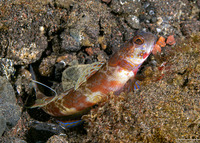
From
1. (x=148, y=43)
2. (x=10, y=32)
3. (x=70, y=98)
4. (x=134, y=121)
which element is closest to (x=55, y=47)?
(x=10, y=32)

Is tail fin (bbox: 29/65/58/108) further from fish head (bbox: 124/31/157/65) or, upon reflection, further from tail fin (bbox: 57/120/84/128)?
fish head (bbox: 124/31/157/65)

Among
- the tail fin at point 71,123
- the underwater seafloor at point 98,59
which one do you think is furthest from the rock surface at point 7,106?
the tail fin at point 71,123

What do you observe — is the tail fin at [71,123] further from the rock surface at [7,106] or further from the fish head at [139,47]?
the fish head at [139,47]

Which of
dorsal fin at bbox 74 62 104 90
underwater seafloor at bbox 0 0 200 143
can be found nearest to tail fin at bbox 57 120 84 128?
underwater seafloor at bbox 0 0 200 143

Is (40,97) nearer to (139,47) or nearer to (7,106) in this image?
(7,106)

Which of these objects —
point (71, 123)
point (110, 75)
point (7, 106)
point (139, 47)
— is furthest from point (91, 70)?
point (7, 106)

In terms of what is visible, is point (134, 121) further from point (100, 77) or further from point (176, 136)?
point (100, 77)
